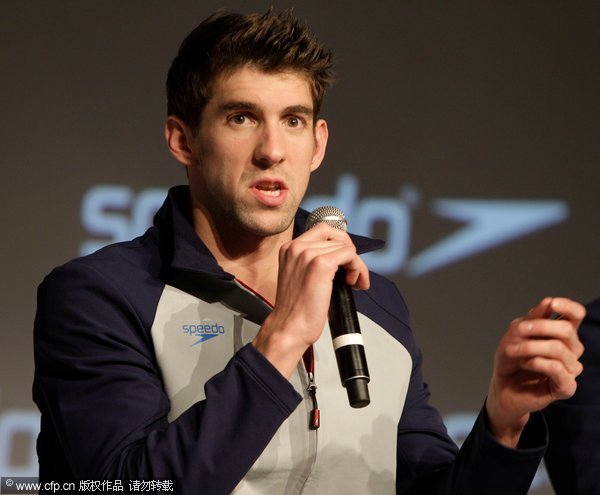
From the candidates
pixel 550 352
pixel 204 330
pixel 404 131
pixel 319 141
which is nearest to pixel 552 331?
pixel 550 352

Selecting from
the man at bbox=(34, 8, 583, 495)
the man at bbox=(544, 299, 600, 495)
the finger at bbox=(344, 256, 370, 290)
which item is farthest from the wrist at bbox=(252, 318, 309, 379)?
→ the man at bbox=(544, 299, 600, 495)

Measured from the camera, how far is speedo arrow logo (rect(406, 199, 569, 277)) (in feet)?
10.2

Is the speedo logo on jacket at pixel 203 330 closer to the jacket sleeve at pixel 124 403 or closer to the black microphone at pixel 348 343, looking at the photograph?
the jacket sleeve at pixel 124 403

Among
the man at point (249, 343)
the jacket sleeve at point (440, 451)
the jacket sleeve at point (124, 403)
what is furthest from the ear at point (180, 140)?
the jacket sleeve at point (440, 451)

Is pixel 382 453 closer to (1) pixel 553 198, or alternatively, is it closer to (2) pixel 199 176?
(2) pixel 199 176

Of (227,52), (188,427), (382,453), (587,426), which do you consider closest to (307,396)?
(382,453)

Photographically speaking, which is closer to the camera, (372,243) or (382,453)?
(382,453)

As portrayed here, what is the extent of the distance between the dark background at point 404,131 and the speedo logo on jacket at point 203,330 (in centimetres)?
130

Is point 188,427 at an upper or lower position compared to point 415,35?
lower

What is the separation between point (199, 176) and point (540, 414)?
79 centimetres

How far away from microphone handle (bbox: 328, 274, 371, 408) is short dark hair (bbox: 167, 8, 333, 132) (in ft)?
1.63

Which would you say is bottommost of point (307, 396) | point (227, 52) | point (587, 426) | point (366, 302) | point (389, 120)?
point (587, 426)

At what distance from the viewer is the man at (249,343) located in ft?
4.87

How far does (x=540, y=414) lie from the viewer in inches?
64.3
